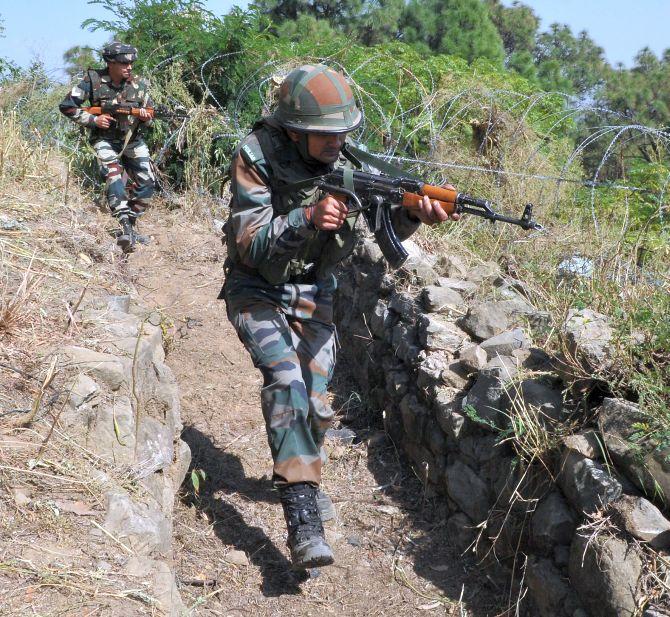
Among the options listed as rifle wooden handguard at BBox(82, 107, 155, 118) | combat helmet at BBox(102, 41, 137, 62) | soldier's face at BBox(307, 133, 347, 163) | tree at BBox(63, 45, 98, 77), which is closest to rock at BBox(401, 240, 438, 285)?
soldier's face at BBox(307, 133, 347, 163)

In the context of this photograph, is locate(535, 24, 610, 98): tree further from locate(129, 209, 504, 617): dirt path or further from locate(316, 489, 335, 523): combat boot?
locate(316, 489, 335, 523): combat boot

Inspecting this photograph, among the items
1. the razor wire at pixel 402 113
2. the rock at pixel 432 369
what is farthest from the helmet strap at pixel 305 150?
the razor wire at pixel 402 113

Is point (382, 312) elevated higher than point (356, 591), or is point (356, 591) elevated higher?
point (382, 312)

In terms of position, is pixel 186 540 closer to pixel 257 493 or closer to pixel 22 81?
pixel 257 493

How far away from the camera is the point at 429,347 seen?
16.2ft

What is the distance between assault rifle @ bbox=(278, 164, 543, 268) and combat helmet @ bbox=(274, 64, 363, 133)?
236 mm

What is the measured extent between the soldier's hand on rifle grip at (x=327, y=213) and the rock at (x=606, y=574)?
1594mm

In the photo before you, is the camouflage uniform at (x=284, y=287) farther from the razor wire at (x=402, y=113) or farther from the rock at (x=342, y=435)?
the razor wire at (x=402, y=113)

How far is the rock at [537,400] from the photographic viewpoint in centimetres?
383

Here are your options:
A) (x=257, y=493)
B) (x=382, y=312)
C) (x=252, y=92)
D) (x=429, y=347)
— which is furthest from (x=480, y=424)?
(x=252, y=92)

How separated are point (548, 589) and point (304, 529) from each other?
41.1 inches

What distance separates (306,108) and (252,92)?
18.9 feet

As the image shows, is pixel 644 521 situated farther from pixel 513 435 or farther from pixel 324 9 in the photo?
pixel 324 9

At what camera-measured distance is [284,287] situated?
4.12m
